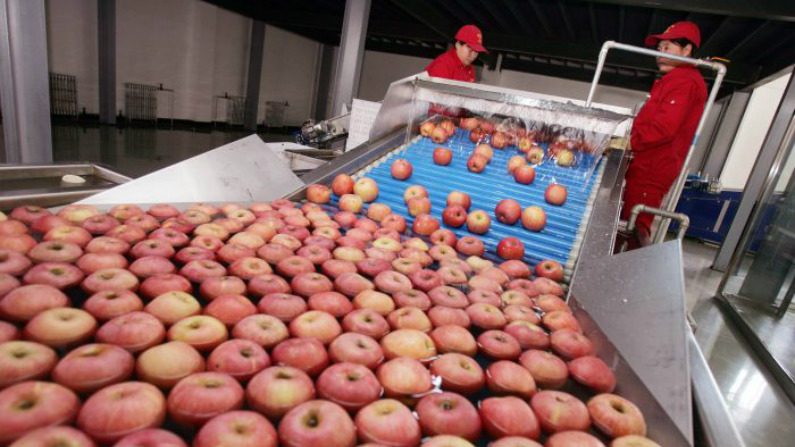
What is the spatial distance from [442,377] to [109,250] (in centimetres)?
138

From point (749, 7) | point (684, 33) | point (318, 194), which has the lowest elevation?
point (318, 194)

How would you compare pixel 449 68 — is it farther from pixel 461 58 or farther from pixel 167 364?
pixel 167 364

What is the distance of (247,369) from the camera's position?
3.75 feet

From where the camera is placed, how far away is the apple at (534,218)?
268cm

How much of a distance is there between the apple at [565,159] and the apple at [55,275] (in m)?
3.39

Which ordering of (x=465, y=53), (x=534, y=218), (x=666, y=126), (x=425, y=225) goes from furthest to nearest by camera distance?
(x=465, y=53) → (x=666, y=126) → (x=534, y=218) → (x=425, y=225)

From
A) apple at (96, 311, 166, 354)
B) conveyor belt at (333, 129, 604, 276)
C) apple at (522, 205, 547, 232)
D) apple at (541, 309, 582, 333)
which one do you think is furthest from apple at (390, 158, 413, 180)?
apple at (96, 311, 166, 354)

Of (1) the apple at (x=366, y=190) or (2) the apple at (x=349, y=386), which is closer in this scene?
(2) the apple at (x=349, y=386)

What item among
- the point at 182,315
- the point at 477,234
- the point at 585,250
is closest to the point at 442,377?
the point at 182,315

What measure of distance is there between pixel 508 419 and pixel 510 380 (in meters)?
0.18

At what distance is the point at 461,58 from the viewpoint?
5043 millimetres

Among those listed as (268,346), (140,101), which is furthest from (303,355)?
(140,101)

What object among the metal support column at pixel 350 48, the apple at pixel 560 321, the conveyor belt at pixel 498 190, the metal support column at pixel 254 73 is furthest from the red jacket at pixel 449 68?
the metal support column at pixel 254 73

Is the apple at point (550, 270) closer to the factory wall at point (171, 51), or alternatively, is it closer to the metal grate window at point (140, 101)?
the factory wall at point (171, 51)
